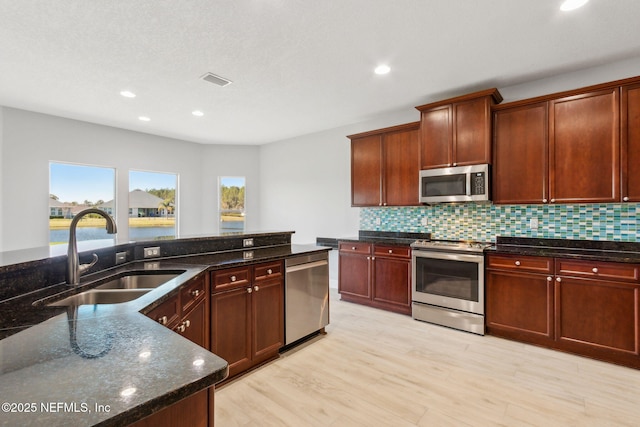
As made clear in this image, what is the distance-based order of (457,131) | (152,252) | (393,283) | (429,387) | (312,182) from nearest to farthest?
(429,387), (152,252), (457,131), (393,283), (312,182)

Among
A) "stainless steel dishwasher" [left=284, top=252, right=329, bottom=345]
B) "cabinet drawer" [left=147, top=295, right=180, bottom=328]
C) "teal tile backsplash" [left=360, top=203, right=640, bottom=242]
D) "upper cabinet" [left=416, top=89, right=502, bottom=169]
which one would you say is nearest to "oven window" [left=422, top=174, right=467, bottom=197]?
"upper cabinet" [left=416, top=89, right=502, bottom=169]

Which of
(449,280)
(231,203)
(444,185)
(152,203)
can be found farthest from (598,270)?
(152,203)

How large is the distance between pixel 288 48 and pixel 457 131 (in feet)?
7.00

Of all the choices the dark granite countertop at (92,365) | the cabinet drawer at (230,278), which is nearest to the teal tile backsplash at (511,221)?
the cabinet drawer at (230,278)

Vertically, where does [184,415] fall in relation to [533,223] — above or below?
below

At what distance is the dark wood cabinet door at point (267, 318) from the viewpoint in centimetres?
250

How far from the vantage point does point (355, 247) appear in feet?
14.0

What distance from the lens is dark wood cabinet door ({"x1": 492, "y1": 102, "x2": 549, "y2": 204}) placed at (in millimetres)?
3090

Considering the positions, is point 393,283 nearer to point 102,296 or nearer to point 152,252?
point 152,252

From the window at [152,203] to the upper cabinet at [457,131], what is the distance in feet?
16.0

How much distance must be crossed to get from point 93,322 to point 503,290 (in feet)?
11.3

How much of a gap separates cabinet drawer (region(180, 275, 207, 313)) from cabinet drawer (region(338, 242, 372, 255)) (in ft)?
8.18

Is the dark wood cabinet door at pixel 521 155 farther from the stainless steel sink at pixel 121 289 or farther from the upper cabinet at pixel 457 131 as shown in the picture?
the stainless steel sink at pixel 121 289

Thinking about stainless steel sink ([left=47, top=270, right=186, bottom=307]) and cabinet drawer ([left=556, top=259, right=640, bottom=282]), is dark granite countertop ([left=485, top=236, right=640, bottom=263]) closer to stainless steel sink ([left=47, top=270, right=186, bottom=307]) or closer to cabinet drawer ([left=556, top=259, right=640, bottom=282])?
cabinet drawer ([left=556, top=259, right=640, bottom=282])
